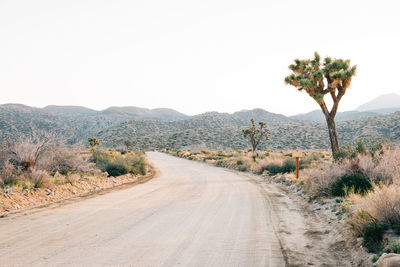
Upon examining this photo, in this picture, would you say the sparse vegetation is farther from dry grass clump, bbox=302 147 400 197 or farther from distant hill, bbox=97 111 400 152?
distant hill, bbox=97 111 400 152

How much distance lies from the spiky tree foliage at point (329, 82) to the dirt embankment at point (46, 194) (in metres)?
12.7

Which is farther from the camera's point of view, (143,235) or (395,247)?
(143,235)

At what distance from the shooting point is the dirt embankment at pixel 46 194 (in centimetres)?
995

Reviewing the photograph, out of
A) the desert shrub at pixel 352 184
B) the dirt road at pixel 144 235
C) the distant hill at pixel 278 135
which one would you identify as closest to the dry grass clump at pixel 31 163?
the dirt road at pixel 144 235

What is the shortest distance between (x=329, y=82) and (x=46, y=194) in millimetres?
16464

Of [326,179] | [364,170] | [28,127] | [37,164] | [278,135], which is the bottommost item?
[278,135]

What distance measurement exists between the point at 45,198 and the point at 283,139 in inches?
2538

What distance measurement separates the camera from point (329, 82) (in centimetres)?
1917

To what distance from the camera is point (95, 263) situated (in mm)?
5184

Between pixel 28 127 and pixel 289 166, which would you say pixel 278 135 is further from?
pixel 289 166

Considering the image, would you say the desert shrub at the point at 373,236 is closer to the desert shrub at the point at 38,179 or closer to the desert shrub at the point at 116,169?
the desert shrub at the point at 38,179

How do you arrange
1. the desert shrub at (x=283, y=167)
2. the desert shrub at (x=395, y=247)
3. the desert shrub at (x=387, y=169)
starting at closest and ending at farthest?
the desert shrub at (x=395, y=247)
the desert shrub at (x=387, y=169)
the desert shrub at (x=283, y=167)

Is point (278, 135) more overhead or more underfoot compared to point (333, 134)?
more underfoot

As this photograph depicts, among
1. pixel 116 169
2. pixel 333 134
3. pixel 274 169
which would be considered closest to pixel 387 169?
pixel 333 134
